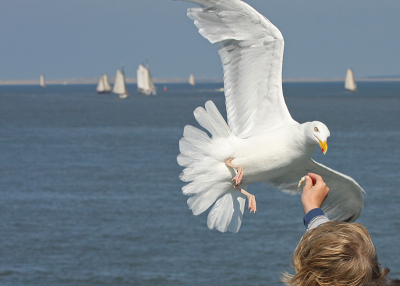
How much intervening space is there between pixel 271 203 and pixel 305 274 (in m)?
26.4

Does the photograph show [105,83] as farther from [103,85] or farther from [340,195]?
[340,195]

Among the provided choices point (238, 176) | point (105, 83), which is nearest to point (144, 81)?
point (105, 83)

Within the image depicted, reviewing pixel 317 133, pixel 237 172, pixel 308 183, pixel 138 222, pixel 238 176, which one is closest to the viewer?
pixel 308 183

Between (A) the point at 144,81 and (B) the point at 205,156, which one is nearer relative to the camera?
(B) the point at 205,156

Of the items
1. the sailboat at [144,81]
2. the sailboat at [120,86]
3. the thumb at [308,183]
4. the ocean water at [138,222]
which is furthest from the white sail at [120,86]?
the thumb at [308,183]

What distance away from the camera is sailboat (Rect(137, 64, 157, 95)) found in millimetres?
108069

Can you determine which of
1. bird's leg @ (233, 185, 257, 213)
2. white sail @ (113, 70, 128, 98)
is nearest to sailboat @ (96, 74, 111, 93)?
white sail @ (113, 70, 128, 98)

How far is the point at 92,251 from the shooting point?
23.3 meters

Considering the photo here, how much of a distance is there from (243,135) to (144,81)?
4354 inches

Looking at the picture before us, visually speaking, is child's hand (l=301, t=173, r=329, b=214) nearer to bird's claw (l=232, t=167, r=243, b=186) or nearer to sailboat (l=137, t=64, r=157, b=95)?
bird's claw (l=232, t=167, r=243, b=186)

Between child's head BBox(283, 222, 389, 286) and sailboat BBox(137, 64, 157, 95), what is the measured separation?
105m

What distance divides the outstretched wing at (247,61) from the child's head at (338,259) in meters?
4.06

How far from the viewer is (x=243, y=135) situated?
6.54 metres

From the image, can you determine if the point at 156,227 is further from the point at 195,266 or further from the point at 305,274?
the point at 305,274
